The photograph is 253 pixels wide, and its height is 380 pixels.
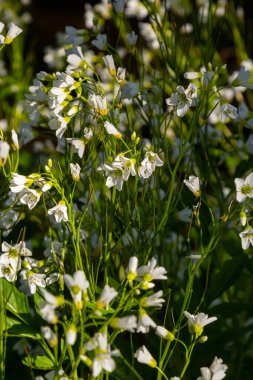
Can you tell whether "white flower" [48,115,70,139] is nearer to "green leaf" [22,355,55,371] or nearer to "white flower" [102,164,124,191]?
"white flower" [102,164,124,191]

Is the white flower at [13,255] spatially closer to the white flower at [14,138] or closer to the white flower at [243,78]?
the white flower at [14,138]

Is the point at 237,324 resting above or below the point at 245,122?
below

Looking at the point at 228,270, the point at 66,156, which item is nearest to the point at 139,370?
the point at 228,270

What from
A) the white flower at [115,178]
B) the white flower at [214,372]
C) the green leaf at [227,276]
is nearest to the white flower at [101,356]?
the white flower at [214,372]

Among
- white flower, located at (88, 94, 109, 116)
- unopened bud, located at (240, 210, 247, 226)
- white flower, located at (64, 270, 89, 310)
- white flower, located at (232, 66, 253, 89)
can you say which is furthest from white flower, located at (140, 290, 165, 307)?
white flower, located at (232, 66, 253, 89)

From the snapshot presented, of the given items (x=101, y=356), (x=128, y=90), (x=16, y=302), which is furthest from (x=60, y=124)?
(x=101, y=356)

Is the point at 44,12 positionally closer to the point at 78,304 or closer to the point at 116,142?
the point at 116,142

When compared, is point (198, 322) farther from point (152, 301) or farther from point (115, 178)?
point (115, 178)
